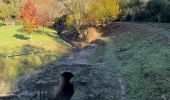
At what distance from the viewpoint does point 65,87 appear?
4750 cm

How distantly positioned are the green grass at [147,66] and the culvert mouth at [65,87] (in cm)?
721

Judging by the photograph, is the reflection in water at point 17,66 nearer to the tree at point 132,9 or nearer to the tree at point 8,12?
the tree at point 132,9

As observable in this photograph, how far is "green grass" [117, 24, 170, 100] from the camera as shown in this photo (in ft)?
99.1

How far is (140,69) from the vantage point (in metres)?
37.3

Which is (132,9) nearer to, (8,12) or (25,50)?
(25,50)

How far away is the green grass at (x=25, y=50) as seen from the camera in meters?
47.3

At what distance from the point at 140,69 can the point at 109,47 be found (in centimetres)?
1987

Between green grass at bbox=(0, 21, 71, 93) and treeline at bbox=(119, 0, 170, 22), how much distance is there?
53.4 ft

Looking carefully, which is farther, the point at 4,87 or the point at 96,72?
the point at 96,72

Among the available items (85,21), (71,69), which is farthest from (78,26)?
(71,69)

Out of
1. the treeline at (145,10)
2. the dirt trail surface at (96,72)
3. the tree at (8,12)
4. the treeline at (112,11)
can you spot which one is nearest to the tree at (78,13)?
the treeline at (112,11)

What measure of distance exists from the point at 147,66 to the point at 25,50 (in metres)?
25.3

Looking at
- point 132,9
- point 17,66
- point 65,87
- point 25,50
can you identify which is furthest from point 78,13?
point 65,87

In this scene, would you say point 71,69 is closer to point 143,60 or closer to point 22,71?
point 22,71
